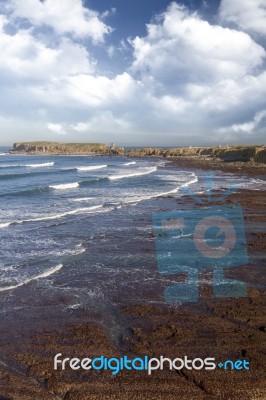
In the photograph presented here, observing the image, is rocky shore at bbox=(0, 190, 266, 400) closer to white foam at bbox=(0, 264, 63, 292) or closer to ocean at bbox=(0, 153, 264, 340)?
ocean at bbox=(0, 153, 264, 340)

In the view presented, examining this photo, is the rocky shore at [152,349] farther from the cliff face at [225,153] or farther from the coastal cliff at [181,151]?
the cliff face at [225,153]

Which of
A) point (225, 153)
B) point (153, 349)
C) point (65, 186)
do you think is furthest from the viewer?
point (225, 153)

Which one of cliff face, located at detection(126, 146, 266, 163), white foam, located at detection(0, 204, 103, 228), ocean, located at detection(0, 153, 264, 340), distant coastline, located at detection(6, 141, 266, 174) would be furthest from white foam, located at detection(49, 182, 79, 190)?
cliff face, located at detection(126, 146, 266, 163)

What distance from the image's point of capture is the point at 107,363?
7.51m

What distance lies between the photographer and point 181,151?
110m

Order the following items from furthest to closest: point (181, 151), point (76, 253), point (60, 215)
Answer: point (181, 151), point (60, 215), point (76, 253)

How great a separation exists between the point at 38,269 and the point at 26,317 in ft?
12.2

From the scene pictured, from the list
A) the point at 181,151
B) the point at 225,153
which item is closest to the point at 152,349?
the point at 225,153

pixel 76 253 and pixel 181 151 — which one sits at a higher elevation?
pixel 181 151

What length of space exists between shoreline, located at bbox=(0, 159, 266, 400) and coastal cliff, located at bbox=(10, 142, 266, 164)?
204ft

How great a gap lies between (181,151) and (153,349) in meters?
105

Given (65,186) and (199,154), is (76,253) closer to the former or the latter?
(65,186)

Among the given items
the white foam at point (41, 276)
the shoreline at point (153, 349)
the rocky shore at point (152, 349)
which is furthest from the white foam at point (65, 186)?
the rocky shore at point (152, 349)

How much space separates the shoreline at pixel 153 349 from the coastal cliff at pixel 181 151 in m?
62.2
